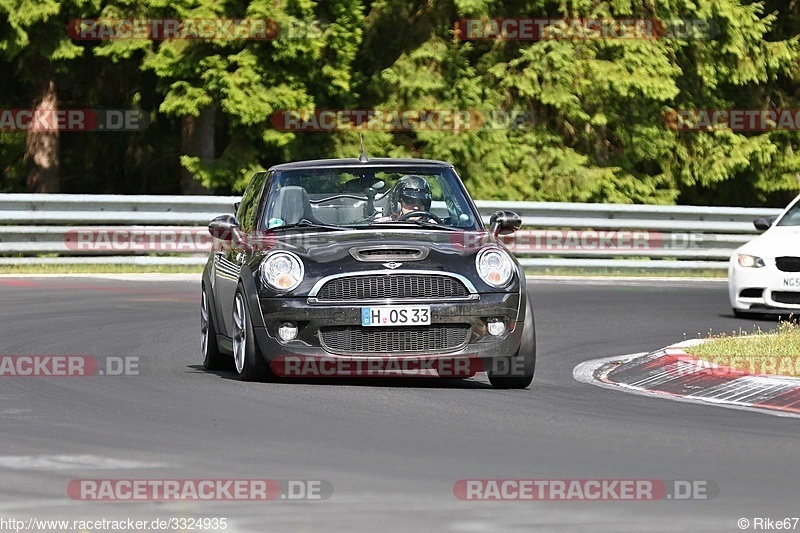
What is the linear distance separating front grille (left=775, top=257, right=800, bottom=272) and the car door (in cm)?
642

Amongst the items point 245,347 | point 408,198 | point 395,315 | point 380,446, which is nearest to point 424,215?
point 408,198

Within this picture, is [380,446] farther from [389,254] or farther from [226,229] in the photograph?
[226,229]

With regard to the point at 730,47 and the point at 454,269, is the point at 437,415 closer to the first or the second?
the point at 454,269

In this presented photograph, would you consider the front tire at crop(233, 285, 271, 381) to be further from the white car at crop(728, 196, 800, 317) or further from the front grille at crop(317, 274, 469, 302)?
the white car at crop(728, 196, 800, 317)

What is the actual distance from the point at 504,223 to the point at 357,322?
164 centimetres

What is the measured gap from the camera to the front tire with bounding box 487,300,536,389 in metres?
11.1

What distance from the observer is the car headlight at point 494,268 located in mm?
10984

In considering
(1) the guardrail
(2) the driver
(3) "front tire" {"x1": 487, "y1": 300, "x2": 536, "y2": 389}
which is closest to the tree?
(1) the guardrail

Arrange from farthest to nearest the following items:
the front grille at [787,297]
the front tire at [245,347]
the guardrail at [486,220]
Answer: the guardrail at [486,220] < the front grille at [787,297] < the front tire at [245,347]

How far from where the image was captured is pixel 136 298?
61.1 ft

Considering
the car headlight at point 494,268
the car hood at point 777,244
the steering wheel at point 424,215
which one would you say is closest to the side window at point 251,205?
the steering wheel at point 424,215

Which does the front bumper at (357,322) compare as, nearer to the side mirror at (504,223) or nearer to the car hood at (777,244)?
the side mirror at (504,223)

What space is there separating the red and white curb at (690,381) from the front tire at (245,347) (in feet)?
7.57

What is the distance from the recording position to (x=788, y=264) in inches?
676
